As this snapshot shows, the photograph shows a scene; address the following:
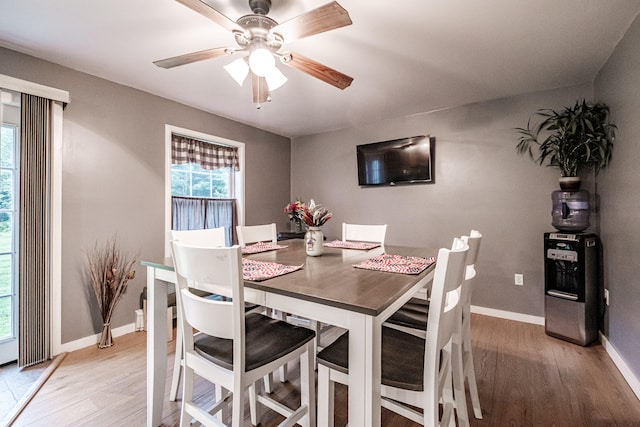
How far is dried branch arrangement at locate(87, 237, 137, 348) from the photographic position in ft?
7.93

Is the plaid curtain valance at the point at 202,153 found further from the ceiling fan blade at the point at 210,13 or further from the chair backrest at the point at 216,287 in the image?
the chair backrest at the point at 216,287

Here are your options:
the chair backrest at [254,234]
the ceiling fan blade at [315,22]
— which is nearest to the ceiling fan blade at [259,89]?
the ceiling fan blade at [315,22]

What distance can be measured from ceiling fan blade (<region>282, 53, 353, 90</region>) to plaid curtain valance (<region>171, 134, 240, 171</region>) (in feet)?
6.36

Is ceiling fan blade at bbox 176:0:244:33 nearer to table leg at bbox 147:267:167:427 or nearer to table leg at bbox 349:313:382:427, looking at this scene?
table leg at bbox 147:267:167:427

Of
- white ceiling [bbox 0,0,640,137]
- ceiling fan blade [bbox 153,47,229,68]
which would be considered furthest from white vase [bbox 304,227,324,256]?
white ceiling [bbox 0,0,640,137]

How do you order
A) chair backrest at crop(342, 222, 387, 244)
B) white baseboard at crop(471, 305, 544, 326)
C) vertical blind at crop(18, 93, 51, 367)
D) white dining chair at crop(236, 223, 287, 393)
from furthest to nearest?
1. white baseboard at crop(471, 305, 544, 326)
2. chair backrest at crop(342, 222, 387, 244)
3. white dining chair at crop(236, 223, 287, 393)
4. vertical blind at crop(18, 93, 51, 367)

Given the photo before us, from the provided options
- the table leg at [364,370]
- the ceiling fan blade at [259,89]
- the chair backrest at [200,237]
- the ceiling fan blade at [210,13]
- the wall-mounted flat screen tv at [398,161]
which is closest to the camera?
the table leg at [364,370]

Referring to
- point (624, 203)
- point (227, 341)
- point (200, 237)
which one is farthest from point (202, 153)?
point (624, 203)

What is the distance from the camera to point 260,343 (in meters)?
1.24

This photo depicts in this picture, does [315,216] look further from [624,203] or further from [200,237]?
[624,203]

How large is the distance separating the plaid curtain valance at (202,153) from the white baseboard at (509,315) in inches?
131

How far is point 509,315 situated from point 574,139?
70.0 inches

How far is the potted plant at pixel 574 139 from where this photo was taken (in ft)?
7.54

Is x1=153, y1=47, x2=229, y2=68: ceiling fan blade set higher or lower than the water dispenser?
higher
